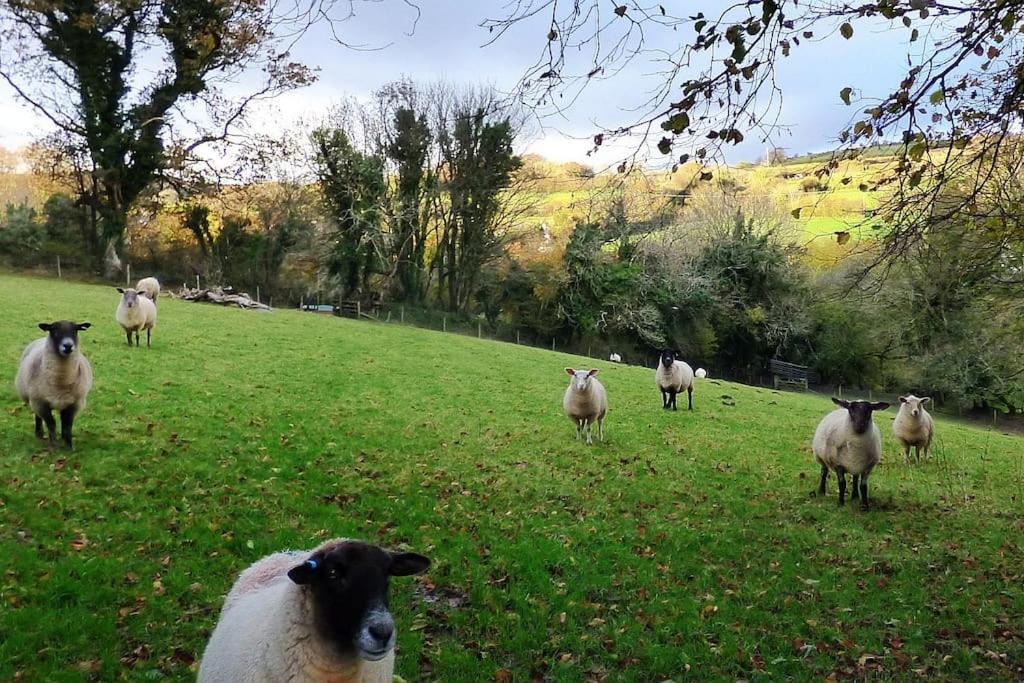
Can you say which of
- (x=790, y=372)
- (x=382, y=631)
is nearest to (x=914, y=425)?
(x=382, y=631)

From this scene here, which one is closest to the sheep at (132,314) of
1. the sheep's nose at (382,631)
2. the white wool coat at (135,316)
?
the white wool coat at (135,316)

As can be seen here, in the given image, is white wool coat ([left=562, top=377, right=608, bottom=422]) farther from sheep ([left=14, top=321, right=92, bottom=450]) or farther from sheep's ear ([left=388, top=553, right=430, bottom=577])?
sheep's ear ([left=388, top=553, right=430, bottom=577])

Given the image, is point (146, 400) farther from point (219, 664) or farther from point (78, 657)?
point (219, 664)

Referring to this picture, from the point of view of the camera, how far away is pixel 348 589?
3.29 m

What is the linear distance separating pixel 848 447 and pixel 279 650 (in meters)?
9.32

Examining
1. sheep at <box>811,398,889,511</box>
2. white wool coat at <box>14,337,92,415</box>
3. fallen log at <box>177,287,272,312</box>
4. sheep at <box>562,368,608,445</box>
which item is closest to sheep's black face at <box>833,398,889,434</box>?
sheep at <box>811,398,889,511</box>

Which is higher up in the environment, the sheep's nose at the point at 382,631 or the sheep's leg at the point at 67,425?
the sheep's nose at the point at 382,631

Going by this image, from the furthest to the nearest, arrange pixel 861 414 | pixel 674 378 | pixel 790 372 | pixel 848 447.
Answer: pixel 790 372, pixel 674 378, pixel 848 447, pixel 861 414

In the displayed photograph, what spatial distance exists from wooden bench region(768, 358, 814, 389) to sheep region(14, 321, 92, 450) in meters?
41.8

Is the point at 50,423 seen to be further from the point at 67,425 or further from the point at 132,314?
the point at 132,314

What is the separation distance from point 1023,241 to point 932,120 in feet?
9.65

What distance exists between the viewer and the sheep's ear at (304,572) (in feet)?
10.8

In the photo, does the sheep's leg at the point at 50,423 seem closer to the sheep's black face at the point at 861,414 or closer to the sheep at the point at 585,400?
the sheep at the point at 585,400

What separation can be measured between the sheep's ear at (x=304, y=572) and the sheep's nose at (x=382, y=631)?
453mm
